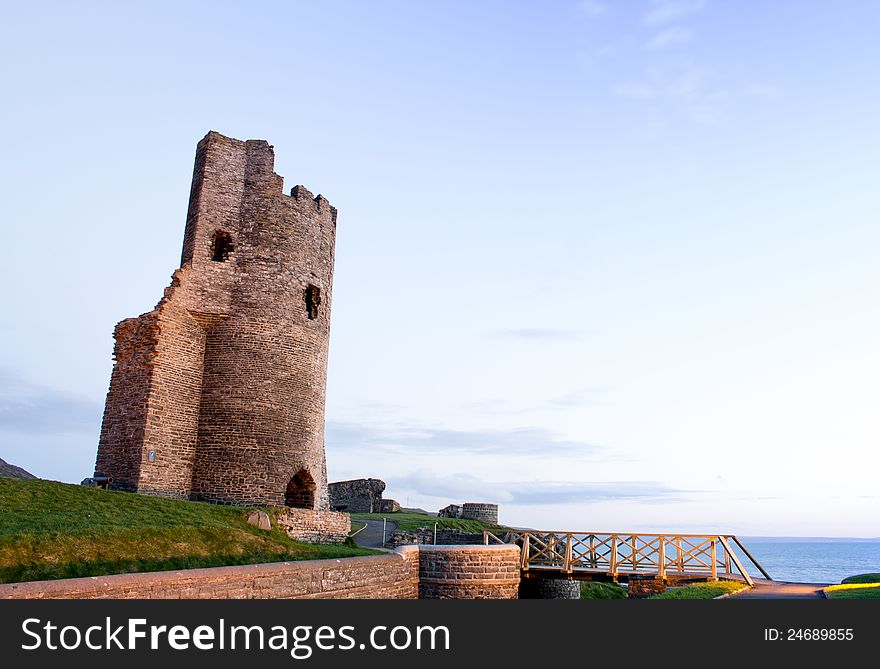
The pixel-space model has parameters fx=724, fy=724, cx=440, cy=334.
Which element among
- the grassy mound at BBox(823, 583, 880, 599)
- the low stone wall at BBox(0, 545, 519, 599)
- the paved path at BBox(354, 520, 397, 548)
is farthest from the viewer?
the paved path at BBox(354, 520, 397, 548)

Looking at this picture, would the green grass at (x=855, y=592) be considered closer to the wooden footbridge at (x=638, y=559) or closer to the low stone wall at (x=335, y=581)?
the wooden footbridge at (x=638, y=559)

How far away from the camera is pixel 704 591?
706 inches

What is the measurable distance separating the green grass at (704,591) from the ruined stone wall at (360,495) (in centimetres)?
2527

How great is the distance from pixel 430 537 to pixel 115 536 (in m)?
17.5

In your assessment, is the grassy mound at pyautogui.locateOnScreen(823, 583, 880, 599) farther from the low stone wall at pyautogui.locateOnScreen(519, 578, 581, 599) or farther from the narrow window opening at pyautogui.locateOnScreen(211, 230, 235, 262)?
the narrow window opening at pyautogui.locateOnScreen(211, 230, 235, 262)

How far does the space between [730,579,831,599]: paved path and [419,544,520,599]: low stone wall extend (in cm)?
546

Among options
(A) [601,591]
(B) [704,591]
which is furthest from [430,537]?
(B) [704,591]

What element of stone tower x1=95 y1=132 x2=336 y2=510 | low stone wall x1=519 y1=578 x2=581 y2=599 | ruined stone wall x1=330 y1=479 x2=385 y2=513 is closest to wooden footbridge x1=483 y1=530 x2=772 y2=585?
low stone wall x1=519 y1=578 x2=581 y2=599

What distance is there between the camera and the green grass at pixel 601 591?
32347mm

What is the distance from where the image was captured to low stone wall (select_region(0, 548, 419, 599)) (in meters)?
10.6

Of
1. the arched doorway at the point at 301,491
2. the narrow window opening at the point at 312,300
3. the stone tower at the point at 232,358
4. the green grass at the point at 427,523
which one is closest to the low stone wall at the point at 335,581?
the stone tower at the point at 232,358
